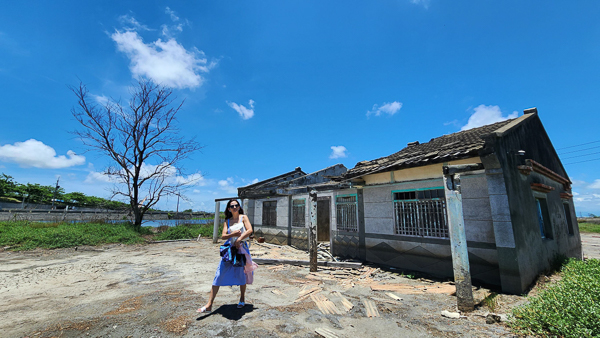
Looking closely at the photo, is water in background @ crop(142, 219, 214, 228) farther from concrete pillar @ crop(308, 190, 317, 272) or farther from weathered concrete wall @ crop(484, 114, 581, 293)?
weathered concrete wall @ crop(484, 114, 581, 293)

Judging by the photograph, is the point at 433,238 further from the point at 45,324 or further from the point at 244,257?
the point at 45,324

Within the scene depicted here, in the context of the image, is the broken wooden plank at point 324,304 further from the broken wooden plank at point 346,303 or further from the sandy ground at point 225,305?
the broken wooden plank at point 346,303

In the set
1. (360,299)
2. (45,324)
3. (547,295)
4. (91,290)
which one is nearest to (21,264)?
(91,290)

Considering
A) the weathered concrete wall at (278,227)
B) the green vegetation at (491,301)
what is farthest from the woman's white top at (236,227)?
the weathered concrete wall at (278,227)

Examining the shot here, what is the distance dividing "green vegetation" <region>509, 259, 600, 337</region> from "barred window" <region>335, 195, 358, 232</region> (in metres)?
5.40

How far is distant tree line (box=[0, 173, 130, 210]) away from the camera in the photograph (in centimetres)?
2969

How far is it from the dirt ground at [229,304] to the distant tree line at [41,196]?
24925mm

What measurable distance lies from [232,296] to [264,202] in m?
10.4

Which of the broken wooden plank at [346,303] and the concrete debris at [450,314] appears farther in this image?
the broken wooden plank at [346,303]

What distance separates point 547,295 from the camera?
4219mm

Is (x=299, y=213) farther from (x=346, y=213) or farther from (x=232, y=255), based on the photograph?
(x=232, y=255)

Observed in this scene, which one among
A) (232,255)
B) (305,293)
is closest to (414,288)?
(305,293)

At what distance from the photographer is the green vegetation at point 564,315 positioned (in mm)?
3049

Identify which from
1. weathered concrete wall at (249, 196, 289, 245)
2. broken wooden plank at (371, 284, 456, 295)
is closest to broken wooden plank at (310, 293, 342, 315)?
broken wooden plank at (371, 284, 456, 295)
